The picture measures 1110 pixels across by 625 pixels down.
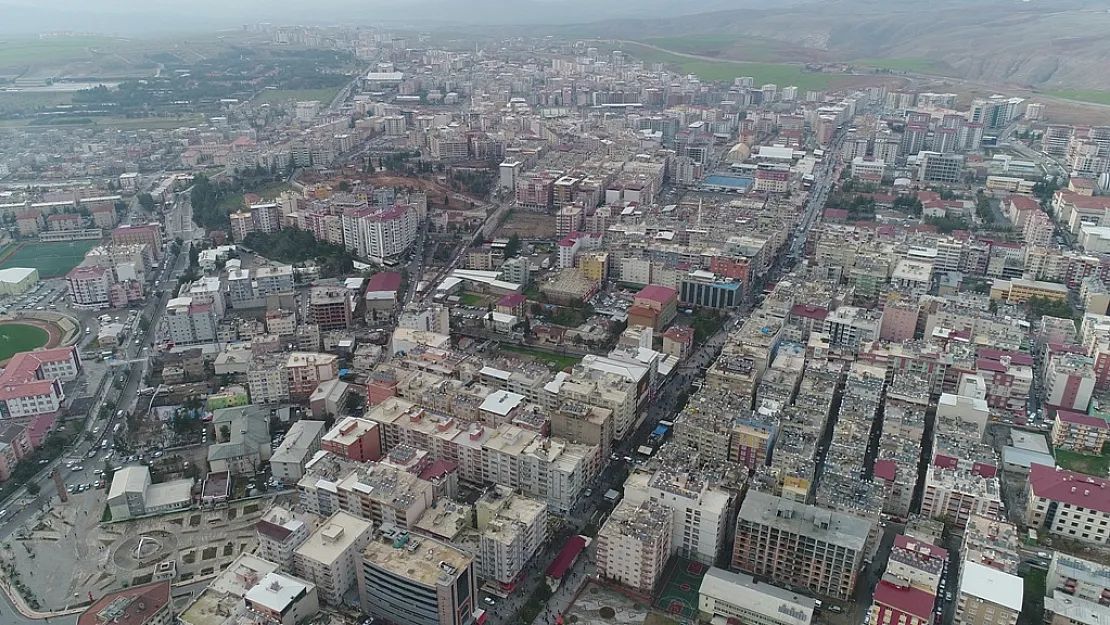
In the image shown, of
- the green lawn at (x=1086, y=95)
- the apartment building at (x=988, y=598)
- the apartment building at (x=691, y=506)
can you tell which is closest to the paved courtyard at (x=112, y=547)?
the apartment building at (x=691, y=506)

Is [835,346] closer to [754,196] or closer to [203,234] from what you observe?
[754,196]

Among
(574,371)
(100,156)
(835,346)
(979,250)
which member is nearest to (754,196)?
(979,250)

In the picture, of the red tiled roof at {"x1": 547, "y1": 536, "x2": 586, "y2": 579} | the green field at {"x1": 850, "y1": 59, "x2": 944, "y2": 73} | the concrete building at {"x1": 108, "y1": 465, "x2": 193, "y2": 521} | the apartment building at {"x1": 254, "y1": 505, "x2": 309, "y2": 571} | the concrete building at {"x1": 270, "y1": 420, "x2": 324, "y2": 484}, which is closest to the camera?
the apartment building at {"x1": 254, "y1": 505, "x2": 309, "y2": 571}

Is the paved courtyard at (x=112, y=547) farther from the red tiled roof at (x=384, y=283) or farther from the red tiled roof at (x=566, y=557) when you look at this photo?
the red tiled roof at (x=384, y=283)

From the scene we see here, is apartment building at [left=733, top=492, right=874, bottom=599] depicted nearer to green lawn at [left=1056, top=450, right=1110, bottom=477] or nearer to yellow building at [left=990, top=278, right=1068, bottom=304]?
green lawn at [left=1056, top=450, right=1110, bottom=477]

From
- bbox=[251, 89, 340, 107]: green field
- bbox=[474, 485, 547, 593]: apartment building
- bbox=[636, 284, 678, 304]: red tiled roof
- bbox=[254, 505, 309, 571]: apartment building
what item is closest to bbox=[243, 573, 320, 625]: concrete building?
bbox=[254, 505, 309, 571]: apartment building
